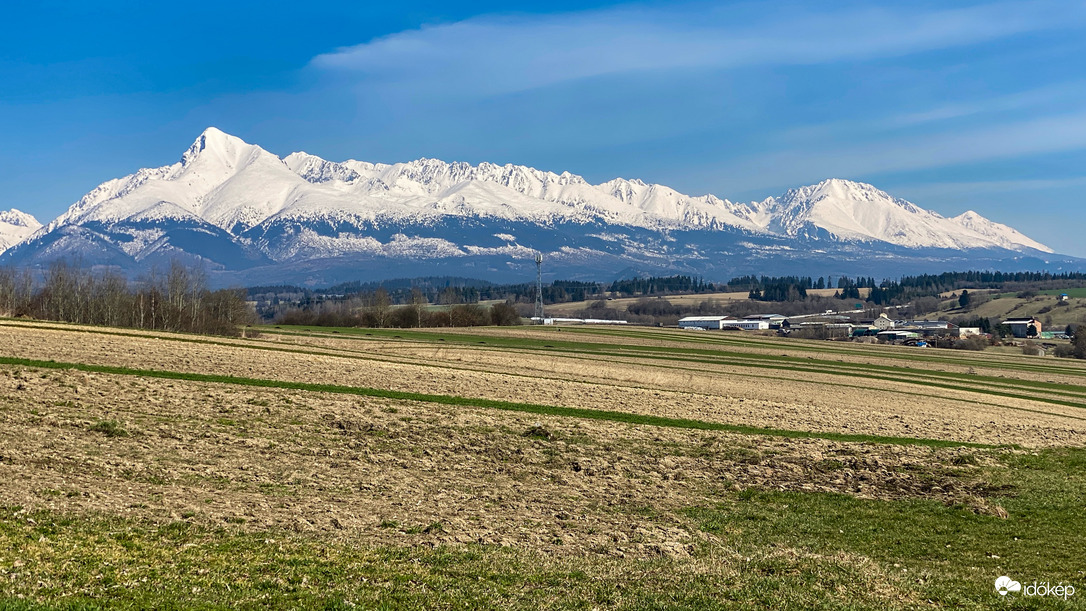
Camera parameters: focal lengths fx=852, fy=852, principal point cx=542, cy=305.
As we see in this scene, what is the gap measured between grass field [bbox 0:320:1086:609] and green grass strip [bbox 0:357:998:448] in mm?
300

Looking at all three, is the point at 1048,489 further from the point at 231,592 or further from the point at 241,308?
the point at 241,308

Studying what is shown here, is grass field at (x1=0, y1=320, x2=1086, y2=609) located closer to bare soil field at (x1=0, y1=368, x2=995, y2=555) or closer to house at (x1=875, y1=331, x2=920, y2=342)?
bare soil field at (x1=0, y1=368, x2=995, y2=555)

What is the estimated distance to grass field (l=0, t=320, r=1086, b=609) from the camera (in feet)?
47.6

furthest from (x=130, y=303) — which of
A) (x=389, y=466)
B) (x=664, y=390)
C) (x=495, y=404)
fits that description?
(x=389, y=466)

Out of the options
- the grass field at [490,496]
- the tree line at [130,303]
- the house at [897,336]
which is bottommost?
the house at [897,336]

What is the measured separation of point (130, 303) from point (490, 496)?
100798 millimetres

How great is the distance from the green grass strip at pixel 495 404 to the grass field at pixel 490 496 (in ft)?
0.98

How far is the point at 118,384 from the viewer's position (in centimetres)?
3369

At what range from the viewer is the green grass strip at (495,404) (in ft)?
119

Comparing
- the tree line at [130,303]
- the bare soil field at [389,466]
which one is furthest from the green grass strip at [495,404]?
the tree line at [130,303]

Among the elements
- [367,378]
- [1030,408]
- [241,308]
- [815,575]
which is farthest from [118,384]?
[241,308]

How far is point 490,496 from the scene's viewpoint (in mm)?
21969

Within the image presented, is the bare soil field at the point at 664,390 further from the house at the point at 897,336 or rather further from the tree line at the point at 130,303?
the house at the point at 897,336

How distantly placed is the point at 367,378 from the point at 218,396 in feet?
42.0
